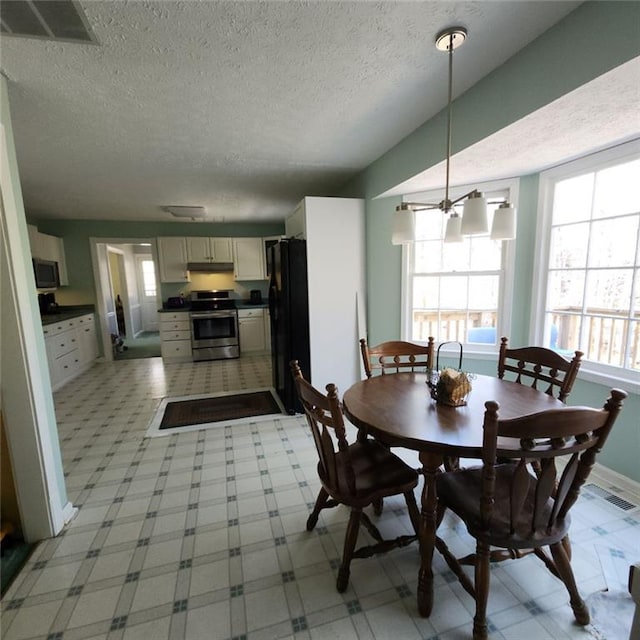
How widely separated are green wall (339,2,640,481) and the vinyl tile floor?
597 mm

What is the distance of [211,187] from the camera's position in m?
3.72

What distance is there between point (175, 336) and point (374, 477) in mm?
4906

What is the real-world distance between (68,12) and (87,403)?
365 cm

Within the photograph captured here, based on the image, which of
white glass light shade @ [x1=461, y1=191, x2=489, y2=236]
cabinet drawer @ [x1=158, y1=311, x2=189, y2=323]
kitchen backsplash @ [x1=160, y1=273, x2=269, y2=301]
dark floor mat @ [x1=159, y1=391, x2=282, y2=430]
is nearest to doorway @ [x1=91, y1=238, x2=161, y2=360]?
kitchen backsplash @ [x1=160, y1=273, x2=269, y2=301]

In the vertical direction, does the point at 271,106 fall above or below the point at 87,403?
above

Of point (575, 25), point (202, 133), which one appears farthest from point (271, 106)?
point (575, 25)

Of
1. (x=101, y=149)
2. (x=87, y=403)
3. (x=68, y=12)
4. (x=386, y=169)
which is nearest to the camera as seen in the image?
(x=68, y=12)

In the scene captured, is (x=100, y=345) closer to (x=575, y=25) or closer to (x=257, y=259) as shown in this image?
(x=257, y=259)

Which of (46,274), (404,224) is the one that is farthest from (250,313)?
(404,224)

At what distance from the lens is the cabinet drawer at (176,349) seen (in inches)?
218

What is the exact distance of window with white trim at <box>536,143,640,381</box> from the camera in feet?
6.83

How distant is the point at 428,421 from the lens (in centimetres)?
140

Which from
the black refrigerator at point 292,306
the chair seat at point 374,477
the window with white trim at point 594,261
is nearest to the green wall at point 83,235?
the black refrigerator at point 292,306

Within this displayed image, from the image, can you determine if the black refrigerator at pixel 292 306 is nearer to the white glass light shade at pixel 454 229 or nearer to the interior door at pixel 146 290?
the white glass light shade at pixel 454 229
